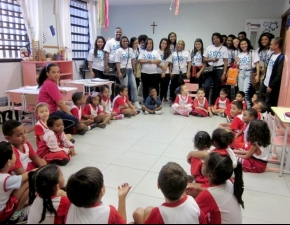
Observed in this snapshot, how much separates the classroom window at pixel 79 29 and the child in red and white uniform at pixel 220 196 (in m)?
6.44

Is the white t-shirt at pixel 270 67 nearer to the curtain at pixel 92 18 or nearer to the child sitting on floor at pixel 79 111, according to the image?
the child sitting on floor at pixel 79 111

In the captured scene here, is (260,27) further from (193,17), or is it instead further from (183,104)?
(183,104)

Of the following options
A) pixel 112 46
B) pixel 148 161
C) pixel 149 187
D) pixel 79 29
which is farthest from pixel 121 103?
pixel 79 29

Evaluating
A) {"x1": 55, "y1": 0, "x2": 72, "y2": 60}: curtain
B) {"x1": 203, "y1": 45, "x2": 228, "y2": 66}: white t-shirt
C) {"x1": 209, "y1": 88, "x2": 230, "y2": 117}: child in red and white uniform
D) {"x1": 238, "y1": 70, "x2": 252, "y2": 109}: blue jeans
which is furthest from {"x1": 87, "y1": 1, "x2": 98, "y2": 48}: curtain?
{"x1": 238, "y1": 70, "x2": 252, "y2": 109}: blue jeans

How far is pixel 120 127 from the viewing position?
3.98m

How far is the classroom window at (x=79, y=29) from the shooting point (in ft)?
22.9

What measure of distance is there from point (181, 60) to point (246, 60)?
1.32 m

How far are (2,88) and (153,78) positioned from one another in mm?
2952

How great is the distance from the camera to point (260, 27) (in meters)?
6.88

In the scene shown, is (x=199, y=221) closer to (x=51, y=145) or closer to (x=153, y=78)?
(x=51, y=145)

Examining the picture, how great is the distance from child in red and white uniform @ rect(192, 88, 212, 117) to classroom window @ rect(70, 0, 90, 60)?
3.95m

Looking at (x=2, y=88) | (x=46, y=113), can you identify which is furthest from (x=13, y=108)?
(x=46, y=113)

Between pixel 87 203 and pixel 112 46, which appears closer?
pixel 87 203

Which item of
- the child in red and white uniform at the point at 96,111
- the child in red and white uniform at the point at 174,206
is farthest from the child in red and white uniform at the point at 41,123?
the child in red and white uniform at the point at 174,206
